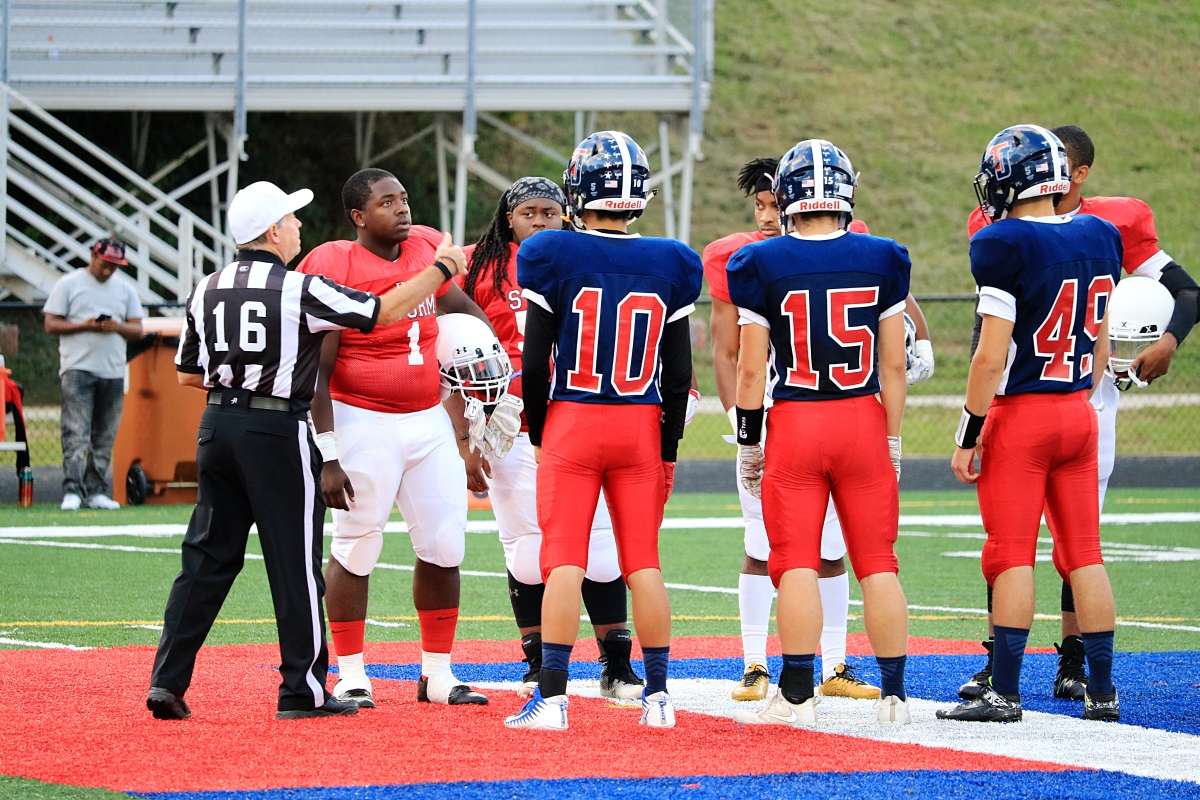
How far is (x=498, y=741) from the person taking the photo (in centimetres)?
Result: 493

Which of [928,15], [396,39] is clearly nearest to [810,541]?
[396,39]

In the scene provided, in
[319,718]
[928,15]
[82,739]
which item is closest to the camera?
[82,739]

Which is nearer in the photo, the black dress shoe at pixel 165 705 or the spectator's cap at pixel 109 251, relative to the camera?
the black dress shoe at pixel 165 705

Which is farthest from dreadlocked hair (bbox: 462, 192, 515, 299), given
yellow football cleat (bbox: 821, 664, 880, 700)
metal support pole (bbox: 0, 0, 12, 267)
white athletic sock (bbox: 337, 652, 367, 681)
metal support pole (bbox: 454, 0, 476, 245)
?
metal support pole (bbox: 0, 0, 12, 267)

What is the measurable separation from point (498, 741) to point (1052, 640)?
367 cm

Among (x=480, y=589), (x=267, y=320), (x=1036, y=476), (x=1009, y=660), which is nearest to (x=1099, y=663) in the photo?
(x=1009, y=660)

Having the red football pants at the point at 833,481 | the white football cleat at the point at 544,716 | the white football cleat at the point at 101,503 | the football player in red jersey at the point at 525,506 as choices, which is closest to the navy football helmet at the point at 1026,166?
the red football pants at the point at 833,481

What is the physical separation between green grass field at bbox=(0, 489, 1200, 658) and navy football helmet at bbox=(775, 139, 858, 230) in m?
3.09

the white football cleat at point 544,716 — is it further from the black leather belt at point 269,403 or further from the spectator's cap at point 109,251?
the spectator's cap at point 109,251

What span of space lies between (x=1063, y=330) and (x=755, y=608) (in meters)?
1.68

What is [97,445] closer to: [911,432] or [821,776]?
[821,776]

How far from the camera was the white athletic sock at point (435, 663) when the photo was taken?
577 centimetres

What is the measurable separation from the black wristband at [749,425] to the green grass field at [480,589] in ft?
8.40

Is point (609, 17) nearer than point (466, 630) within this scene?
No
